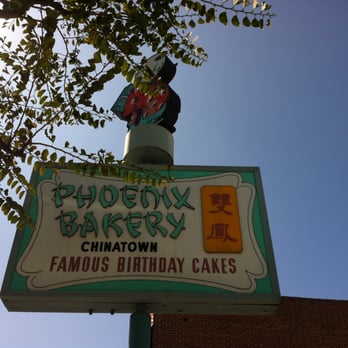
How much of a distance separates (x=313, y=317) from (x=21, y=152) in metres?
14.1

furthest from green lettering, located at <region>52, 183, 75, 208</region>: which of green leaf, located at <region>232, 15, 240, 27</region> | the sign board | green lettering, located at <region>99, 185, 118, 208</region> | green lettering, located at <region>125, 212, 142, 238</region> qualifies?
green leaf, located at <region>232, 15, 240, 27</region>

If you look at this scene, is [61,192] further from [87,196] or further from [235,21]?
[235,21]

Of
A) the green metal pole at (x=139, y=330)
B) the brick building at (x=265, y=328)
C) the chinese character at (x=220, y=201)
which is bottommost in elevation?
the green metal pole at (x=139, y=330)

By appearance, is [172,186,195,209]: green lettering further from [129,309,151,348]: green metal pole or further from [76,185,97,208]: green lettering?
[129,309,151,348]: green metal pole

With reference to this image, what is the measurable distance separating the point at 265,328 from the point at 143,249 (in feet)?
36.0

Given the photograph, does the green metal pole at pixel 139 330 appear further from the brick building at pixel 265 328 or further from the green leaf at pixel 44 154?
the brick building at pixel 265 328

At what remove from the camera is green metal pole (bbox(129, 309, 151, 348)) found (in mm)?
4488

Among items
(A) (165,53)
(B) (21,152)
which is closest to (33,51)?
(B) (21,152)

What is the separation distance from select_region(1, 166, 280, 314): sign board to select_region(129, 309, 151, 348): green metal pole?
0.13m

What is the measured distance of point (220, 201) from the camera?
5.69 meters

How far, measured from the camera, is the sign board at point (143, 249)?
4.71 meters

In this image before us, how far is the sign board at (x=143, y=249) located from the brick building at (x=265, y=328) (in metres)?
9.19

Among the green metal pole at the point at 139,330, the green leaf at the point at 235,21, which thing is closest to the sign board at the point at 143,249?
the green metal pole at the point at 139,330

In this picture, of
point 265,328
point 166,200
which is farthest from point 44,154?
point 265,328
